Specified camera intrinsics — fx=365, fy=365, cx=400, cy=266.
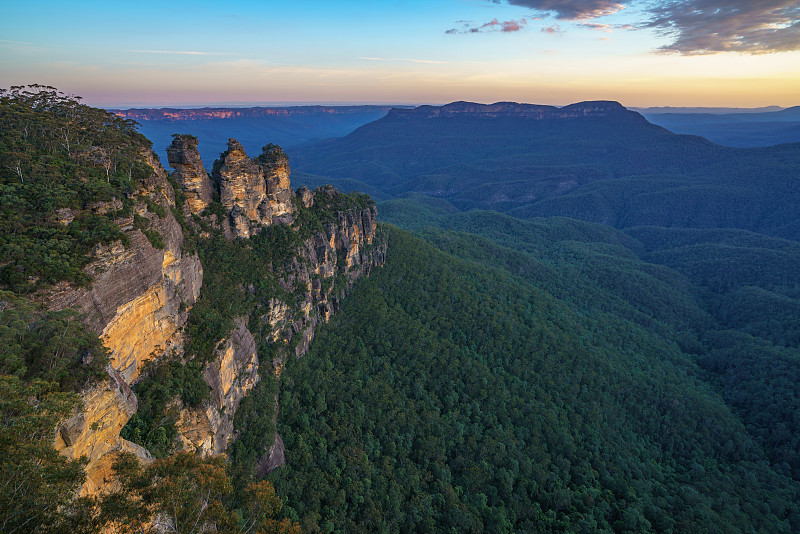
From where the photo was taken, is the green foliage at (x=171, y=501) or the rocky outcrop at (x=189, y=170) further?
the rocky outcrop at (x=189, y=170)

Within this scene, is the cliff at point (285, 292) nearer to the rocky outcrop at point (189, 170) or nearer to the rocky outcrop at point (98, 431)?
the rocky outcrop at point (189, 170)

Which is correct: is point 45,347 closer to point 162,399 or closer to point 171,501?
point 171,501

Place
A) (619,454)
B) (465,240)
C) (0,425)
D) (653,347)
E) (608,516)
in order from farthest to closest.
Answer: (465,240) → (653,347) → (619,454) → (608,516) → (0,425)

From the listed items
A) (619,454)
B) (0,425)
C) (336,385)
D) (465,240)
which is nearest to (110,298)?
(0,425)

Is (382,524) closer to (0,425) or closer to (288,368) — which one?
(288,368)

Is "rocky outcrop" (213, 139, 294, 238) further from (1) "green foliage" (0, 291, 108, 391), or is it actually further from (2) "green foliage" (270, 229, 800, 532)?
(1) "green foliage" (0, 291, 108, 391)

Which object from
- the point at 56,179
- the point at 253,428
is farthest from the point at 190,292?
the point at 253,428

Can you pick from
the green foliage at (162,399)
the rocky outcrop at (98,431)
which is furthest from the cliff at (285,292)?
the rocky outcrop at (98,431)
